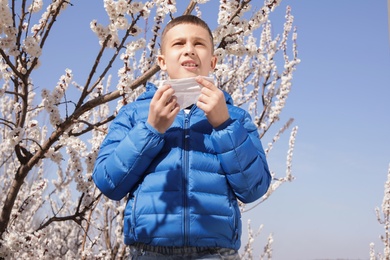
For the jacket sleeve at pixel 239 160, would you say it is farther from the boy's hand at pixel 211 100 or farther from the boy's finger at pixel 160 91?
the boy's finger at pixel 160 91

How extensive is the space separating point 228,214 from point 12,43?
2174mm

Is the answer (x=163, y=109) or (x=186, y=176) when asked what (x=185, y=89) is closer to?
(x=163, y=109)

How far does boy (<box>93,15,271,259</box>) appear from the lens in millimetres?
1644

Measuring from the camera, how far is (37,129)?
3.98 m

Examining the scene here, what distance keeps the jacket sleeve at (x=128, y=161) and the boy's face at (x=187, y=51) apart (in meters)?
0.28

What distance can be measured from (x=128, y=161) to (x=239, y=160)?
1.34 feet

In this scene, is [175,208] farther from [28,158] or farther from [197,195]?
[28,158]

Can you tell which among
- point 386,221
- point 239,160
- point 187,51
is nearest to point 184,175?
point 239,160

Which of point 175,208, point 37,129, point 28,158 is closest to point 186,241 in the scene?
point 175,208

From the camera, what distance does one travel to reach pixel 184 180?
1705 millimetres

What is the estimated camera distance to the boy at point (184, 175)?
1644 mm

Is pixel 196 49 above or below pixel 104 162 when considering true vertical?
above

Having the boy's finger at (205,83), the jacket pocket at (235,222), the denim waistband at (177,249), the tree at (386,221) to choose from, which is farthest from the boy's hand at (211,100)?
the tree at (386,221)

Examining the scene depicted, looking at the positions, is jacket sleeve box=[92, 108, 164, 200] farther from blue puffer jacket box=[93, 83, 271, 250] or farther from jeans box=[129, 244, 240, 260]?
jeans box=[129, 244, 240, 260]
